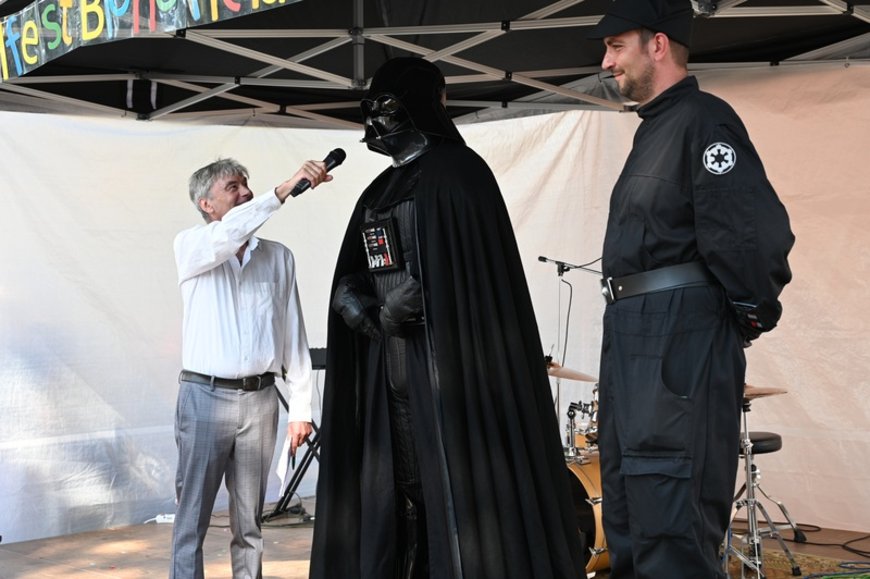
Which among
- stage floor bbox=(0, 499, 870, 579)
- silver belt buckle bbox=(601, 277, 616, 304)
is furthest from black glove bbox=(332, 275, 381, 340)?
stage floor bbox=(0, 499, 870, 579)

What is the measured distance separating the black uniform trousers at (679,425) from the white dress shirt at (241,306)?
6.35ft

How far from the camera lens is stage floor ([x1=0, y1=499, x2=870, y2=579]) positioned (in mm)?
5988

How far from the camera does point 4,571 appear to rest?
6.10 metres

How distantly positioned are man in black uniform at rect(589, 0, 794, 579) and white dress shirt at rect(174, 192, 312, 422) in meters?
1.84

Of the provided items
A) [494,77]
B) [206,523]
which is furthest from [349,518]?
[494,77]

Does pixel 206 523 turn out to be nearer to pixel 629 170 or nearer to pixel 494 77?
pixel 629 170

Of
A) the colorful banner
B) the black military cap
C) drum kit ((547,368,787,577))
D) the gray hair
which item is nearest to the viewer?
the black military cap

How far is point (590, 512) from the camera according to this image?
5594 millimetres

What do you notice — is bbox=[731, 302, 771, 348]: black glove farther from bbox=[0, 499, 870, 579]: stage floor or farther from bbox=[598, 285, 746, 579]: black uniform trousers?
bbox=[0, 499, 870, 579]: stage floor

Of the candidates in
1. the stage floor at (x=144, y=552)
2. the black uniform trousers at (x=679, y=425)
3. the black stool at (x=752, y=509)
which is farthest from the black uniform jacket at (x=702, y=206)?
the stage floor at (x=144, y=552)

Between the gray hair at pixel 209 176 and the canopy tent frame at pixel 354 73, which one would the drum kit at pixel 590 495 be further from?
the gray hair at pixel 209 176

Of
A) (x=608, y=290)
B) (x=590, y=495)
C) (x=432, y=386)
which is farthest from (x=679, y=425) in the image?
(x=590, y=495)

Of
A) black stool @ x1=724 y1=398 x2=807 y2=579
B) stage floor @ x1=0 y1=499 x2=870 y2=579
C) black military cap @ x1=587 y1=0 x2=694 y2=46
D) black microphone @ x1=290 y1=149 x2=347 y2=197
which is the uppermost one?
black military cap @ x1=587 y1=0 x2=694 y2=46

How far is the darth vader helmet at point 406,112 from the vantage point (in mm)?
3402
